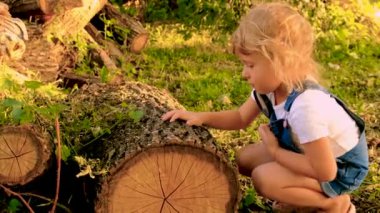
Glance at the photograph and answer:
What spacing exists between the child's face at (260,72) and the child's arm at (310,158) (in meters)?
0.30

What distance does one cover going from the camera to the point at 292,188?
10.3 ft

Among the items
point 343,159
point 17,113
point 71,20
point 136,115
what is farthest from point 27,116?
point 71,20

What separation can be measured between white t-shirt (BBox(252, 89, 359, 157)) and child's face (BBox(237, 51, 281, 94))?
0.44ft

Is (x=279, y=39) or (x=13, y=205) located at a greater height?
(x=279, y=39)

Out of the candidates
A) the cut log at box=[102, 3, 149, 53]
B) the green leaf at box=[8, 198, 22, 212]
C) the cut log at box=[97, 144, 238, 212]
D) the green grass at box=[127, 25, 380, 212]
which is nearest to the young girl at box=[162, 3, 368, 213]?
the cut log at box=[97, 144, 238, 212]

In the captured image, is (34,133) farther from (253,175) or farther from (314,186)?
(314,186)

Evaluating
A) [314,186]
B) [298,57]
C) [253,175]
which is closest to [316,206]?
[314,186]

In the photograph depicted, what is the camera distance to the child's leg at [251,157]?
3.50 m

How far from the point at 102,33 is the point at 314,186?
3865mm

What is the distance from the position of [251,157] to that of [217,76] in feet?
7.82

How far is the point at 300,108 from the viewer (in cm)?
289

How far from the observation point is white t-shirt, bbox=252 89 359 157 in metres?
2.85

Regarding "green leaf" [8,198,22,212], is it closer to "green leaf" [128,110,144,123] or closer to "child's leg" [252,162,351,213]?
"green leaf" [128,110,144,123]

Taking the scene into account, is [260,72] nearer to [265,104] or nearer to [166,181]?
[265,104]
